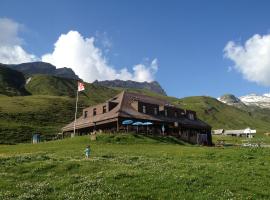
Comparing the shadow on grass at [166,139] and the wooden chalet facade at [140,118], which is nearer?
the shadow on grass at [166,139]

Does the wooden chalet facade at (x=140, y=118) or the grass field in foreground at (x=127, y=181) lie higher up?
the wooden chalet facade at (x=140, y=118)

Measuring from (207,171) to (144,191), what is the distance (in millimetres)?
7998

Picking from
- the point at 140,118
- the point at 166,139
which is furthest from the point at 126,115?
the point at 166,139

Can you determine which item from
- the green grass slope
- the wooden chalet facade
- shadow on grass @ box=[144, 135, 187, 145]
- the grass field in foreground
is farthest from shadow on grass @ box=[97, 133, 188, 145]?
the green grass slope

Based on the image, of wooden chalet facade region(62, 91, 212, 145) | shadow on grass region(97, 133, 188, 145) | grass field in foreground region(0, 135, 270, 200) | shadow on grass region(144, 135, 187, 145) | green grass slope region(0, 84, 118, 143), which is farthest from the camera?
green grass slope region(0, 84, 118, 143)

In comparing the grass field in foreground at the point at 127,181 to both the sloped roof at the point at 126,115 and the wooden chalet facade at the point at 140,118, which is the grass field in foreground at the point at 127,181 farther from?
the sloped roof at the point at 126,115

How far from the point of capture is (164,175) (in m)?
27.9

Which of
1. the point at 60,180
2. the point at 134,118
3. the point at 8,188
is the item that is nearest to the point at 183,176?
the point at 60,180

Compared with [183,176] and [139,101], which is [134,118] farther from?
[183,176]

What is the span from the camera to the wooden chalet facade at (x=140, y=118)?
294 feet

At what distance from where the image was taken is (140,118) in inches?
3551

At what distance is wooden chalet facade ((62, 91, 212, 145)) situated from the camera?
8950 centimetres

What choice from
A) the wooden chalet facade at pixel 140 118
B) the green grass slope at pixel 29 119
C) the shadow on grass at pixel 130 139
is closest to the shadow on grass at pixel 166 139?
the shadow on grass at pixel 130 139

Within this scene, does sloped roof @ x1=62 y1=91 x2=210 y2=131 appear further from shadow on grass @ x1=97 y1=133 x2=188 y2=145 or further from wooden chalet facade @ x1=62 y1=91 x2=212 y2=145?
shadow on grass @ x1=97 y1=133 x2=188 y2=145
